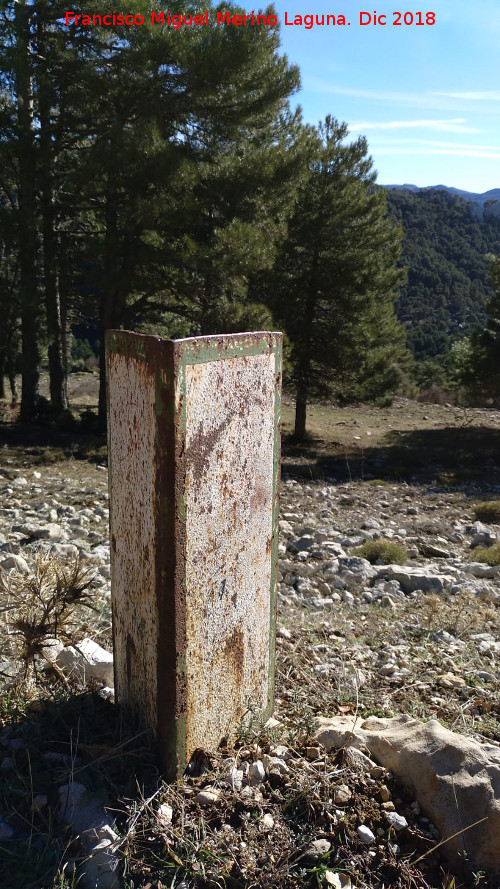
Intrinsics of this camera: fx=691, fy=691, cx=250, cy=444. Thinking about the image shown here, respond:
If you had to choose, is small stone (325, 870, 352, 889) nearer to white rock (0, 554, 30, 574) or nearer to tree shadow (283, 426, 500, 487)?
white rock (0, 554, 30, 574)

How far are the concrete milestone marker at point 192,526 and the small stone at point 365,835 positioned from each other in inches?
23.9

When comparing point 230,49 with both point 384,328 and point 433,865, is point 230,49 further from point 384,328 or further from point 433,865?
point 433,865

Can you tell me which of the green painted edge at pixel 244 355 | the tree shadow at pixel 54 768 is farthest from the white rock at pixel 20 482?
the green painted edge at pixel 244 355

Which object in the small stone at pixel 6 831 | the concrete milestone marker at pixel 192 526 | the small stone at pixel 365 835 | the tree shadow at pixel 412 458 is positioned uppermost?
the concrete milestone marker at pixel 192 526

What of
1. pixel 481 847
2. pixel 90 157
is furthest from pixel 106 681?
pixel 90 157

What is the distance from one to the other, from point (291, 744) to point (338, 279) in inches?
546

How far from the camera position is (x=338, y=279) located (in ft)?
50.9

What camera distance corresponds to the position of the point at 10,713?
9.21ft

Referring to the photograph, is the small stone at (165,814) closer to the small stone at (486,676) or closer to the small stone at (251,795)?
the small stone at (251,795)

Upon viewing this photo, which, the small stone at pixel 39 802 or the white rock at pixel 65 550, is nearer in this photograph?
the small stone at pixel 39 802

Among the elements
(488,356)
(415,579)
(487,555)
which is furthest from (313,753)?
(488,356)

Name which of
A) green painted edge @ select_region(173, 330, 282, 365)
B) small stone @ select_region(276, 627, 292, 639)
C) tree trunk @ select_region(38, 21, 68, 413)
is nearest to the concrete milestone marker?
green painted edge @ select_region(173, 330, 282, 365)

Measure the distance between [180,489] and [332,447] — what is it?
1459 centimetres

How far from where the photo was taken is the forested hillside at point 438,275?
50688mm
